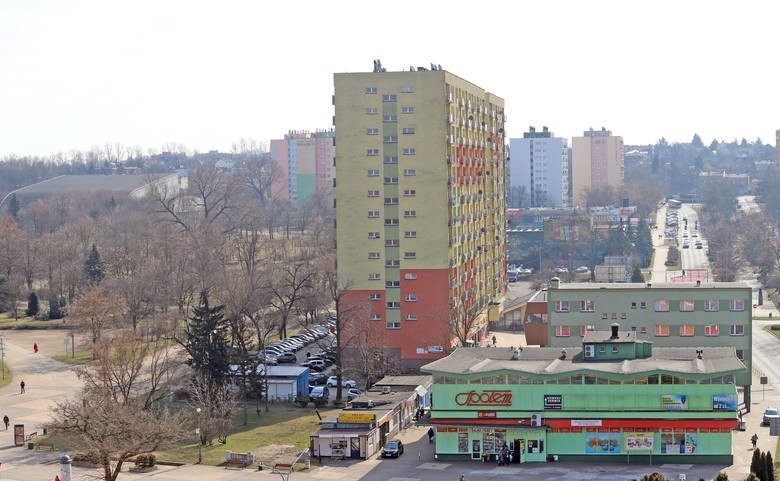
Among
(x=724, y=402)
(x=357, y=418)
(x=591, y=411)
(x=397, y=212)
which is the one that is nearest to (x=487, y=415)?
(x=591, y=411)

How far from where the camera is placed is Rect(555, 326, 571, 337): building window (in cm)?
6900

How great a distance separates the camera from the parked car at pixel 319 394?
67250mm

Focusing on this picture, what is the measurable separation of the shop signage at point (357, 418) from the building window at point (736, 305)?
25032mm

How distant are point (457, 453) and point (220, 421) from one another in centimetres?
1295

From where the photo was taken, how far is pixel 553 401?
52.3 meters

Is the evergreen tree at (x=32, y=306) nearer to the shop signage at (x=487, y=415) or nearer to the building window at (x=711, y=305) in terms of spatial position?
the shop signage at (x=487, y=415)

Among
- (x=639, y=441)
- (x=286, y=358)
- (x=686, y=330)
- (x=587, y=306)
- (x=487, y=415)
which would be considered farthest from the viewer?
(x=286, y=358)

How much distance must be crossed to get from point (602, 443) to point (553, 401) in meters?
2.96

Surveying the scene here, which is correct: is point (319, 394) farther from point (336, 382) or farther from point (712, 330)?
point (712, 330)

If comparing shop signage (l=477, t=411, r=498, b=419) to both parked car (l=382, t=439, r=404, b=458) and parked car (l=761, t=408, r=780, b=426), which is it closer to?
parked car (l=382, t=439, r=404, b=458)

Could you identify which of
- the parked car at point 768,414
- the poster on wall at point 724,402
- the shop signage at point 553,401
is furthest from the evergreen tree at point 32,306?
the poster on wall at point 724,402

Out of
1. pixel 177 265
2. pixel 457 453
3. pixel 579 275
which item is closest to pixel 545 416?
pixel 457 453

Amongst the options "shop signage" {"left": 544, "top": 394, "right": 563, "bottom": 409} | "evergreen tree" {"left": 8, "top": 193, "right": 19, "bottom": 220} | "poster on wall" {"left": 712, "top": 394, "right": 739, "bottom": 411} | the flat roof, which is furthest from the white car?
"evergreen tree" {"left": 8, "top": 193, "right": 19, "bottom": 220}

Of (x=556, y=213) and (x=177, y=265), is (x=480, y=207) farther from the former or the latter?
(x=556, y=213)
